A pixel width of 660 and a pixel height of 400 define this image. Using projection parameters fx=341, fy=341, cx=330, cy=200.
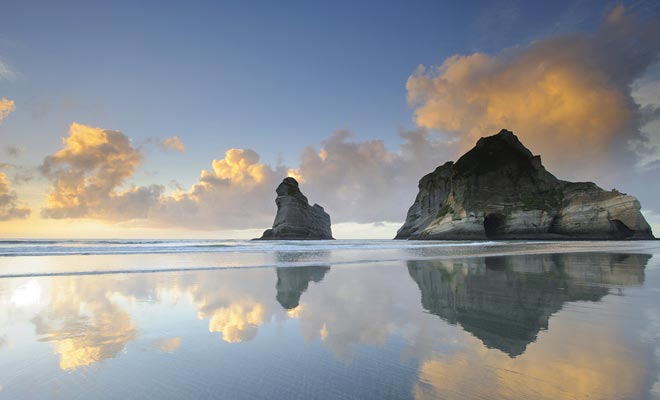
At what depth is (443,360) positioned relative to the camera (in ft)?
10.8

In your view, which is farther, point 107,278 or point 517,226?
point 517,226

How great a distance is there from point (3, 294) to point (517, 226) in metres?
70.7

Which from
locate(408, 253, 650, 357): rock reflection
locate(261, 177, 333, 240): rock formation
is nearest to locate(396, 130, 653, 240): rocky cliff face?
locate(261, 177, 333, 240): rock formation

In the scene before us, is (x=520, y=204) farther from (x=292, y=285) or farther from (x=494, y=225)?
(x=292, y=285)

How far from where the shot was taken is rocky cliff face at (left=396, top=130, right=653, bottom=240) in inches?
2261

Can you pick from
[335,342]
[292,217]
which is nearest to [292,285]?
[335,342]

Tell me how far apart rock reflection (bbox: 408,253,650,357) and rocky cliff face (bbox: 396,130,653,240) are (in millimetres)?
56557

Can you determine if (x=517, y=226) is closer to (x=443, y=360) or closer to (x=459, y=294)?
(x=459, y=294)

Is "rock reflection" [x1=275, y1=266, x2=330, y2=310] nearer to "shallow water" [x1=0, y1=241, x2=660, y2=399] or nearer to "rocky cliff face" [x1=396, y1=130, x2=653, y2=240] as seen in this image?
"shallow water" [x1=0, y1=241, x2=660, y2=399]

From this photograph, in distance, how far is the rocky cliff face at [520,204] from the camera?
188 ft

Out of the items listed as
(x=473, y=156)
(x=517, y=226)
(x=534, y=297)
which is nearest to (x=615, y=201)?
(x=517, y=226)

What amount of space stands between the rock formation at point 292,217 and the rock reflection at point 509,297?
8199 cm

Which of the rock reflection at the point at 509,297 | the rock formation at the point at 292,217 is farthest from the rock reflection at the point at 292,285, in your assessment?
the rock formation at the point at 292,217

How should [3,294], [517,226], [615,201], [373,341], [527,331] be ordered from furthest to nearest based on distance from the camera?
[517,226], [615,201], [3,294], [527,331], [373,341]
